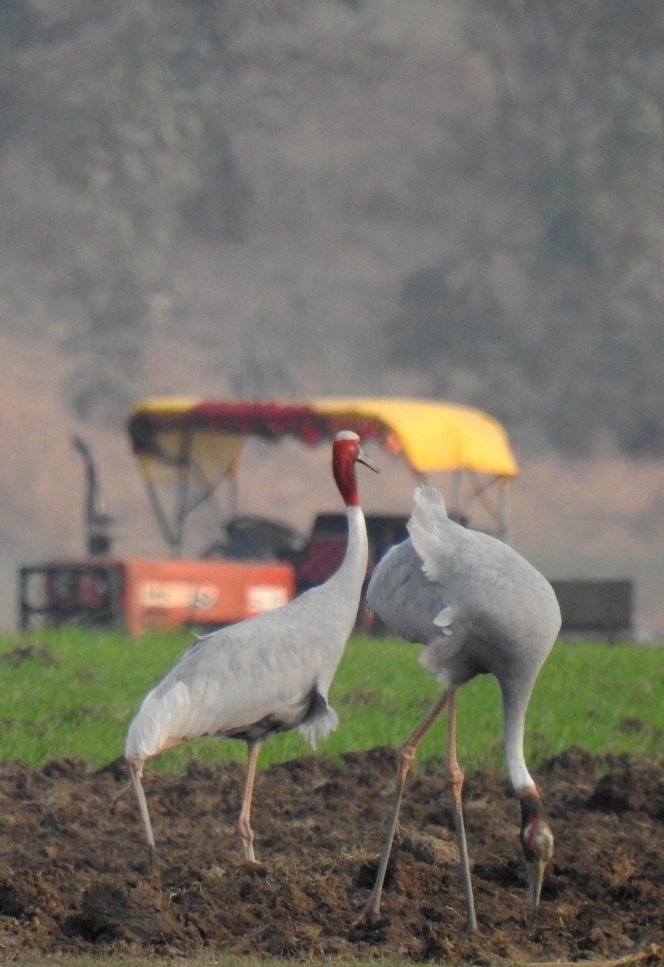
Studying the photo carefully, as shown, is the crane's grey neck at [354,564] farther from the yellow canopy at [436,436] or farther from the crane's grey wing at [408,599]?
the yellow canopy at [436,436]

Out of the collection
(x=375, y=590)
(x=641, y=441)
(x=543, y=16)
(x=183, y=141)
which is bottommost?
(x=641, y=441)

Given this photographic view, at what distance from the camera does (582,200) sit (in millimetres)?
53812

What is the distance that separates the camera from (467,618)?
7.27 metres

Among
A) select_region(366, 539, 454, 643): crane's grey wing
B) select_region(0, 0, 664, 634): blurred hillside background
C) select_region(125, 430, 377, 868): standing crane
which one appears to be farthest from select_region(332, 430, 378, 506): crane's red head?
select_region(0, 0, 664, 634): blurred hillside background

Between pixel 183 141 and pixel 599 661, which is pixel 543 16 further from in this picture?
pixel 599 661

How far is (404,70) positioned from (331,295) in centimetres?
1180

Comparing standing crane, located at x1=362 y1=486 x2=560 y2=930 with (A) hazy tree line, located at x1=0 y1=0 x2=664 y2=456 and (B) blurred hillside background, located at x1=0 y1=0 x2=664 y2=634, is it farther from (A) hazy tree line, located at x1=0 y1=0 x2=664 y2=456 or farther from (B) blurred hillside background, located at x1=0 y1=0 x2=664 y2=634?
(A) hazy tree line, located at x1=0 y1=0 x2=664 y2=456

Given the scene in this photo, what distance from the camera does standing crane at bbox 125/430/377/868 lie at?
314 inches

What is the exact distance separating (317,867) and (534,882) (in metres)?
1.53

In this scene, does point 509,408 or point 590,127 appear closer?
point 509,408

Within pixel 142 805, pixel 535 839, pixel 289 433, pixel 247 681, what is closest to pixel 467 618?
pixel 535 839

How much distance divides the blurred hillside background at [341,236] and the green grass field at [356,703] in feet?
81.6

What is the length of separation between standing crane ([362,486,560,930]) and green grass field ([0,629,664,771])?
3.29m

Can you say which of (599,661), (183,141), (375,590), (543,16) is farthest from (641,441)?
(375,590)
